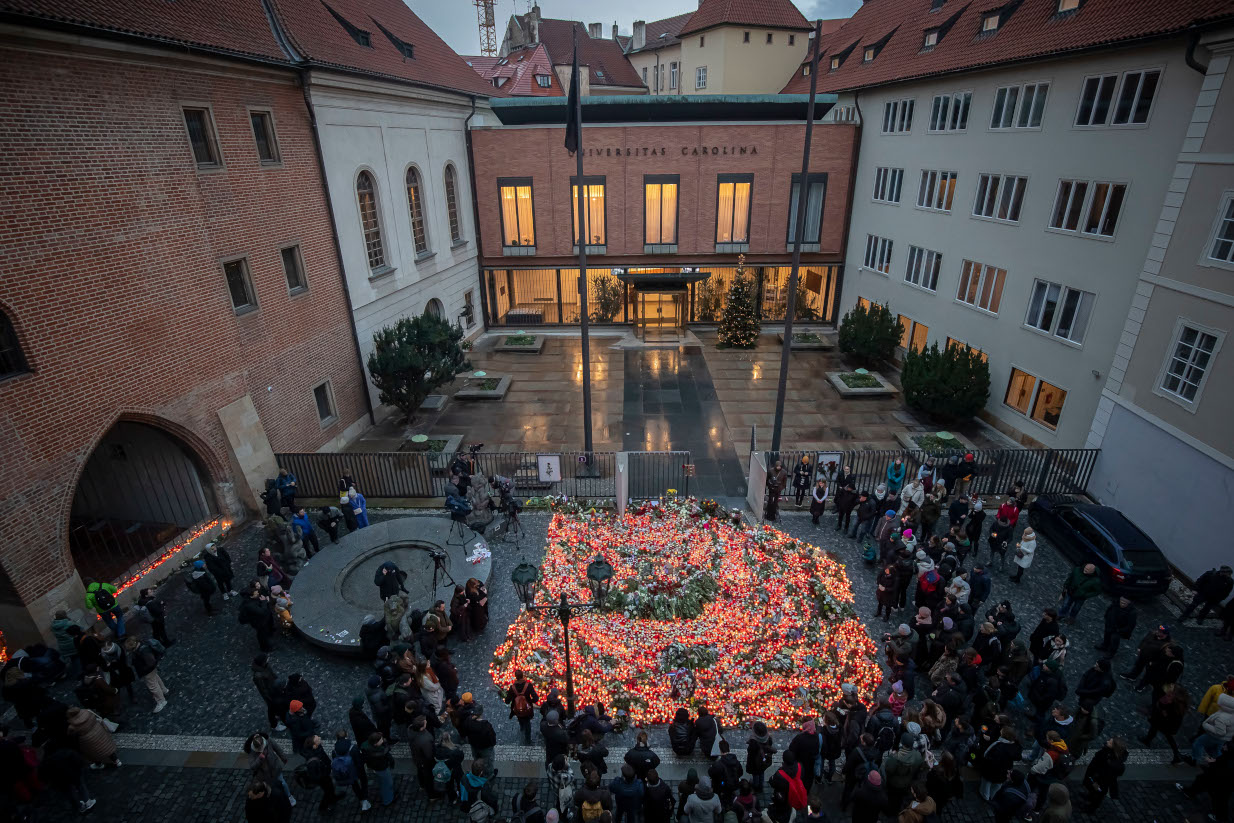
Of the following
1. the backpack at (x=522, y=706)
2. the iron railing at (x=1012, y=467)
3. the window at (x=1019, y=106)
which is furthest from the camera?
the window at (x=1019, y=106)

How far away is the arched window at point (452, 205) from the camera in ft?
91.2

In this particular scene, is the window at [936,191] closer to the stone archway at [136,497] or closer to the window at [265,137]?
the window at [265,137]

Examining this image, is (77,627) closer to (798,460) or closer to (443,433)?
(443,433)

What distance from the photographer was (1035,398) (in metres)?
19.3

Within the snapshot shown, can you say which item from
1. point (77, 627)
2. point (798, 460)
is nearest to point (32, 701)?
point (77, 627)

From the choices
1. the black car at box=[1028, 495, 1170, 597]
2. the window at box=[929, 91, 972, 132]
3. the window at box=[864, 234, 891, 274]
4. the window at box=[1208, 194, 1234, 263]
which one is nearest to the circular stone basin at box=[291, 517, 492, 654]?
the black car at box=[1028, 495, 1170, 597]

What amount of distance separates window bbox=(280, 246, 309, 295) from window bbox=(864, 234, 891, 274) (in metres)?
23.4

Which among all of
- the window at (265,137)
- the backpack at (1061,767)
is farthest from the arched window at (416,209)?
the backpack at (1061,767)

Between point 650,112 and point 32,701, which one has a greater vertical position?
point 650,112

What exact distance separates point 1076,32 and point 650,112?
54.6ft

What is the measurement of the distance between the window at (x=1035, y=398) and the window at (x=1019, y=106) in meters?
7.74

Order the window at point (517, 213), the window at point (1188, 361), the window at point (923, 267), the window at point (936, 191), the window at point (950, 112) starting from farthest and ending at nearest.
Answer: the window at point (517, 213) < the window at point (923, 267) < the window at point (936, 191) < the window at point (950, 112) < the window at point (1188, 361)

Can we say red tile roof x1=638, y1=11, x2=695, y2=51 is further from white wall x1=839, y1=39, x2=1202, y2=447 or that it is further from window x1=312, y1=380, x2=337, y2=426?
window x1=312, y1=380, x2=337, y2=426

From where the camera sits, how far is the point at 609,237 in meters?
30.8
